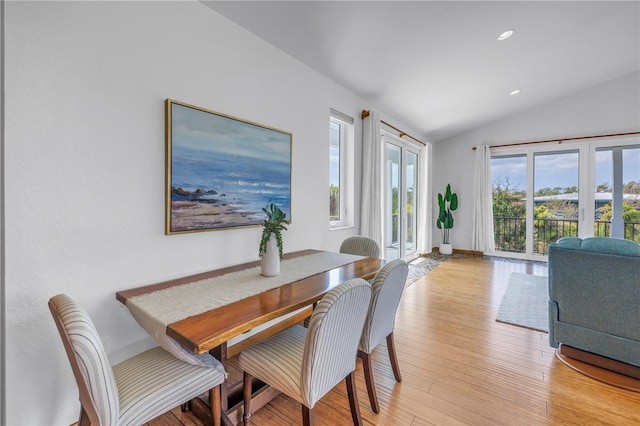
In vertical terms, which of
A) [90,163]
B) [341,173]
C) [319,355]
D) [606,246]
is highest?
[341,173]

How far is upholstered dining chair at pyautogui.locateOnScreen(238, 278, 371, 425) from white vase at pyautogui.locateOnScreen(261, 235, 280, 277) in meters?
0.47

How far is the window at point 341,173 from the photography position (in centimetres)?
345

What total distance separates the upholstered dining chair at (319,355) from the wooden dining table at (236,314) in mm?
123

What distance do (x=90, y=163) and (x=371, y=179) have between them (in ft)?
9.41

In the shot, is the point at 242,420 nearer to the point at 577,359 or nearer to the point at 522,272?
the point at 577,359

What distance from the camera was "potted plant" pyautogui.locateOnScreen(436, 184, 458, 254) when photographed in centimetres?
614

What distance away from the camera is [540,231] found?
18.4ft

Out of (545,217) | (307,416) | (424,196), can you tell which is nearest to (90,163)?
(307,416)

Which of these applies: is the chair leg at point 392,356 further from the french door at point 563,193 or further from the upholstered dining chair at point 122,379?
the french door at point 563,193

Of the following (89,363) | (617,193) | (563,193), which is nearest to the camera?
(89,363)

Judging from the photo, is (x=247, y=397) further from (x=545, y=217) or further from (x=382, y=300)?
(x=545, y=217)

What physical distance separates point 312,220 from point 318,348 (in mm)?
1873

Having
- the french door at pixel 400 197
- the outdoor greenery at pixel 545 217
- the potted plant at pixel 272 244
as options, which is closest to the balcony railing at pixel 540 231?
the outdoor greenery at pixel 545 217

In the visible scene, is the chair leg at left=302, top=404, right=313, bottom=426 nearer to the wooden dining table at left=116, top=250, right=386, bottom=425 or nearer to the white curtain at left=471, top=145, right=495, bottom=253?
the wooden dining table at left=116, top=250, right=386, bottom=425
